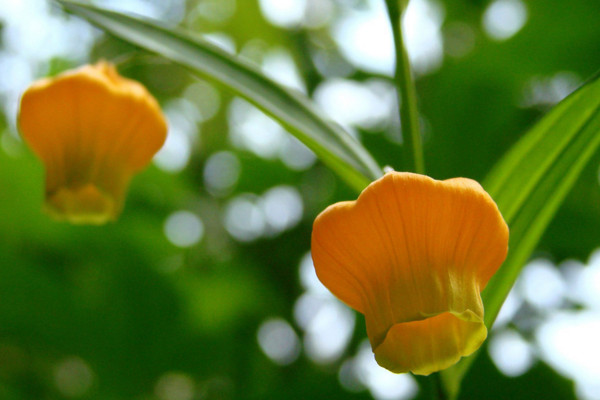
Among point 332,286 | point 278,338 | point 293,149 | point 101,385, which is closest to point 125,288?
point 101,385

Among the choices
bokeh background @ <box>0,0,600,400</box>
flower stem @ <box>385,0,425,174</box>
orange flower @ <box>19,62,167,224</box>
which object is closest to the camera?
flower stem @ <box>385,0,425,174</box>

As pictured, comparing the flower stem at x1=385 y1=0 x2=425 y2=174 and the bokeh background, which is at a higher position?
the flower stem at x1=385 y1=0 x2=425 y2=174

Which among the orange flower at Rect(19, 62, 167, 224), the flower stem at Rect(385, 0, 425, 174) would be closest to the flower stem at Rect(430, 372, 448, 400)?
the flower stem at Rect(385, 0, 425, 174)

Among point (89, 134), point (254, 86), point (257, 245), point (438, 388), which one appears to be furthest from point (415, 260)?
point (257, 245)

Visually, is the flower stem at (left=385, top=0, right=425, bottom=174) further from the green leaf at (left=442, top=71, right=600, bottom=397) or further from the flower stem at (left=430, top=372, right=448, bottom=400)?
the flower stem at (left=430, top=372, right=448, bottom=400)

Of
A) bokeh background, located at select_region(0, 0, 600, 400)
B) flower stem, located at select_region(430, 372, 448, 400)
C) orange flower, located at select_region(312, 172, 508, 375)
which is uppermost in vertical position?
orange flower, located at select_region(312, 172, 508, 375)

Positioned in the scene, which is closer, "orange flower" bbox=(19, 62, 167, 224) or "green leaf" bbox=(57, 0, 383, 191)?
"green leaf" bbox=(57, 0, 383, 191)

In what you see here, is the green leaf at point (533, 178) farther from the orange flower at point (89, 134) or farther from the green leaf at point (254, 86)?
the orange flower at point (89, 134)

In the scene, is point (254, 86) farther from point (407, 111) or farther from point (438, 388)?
point (438, 388)
